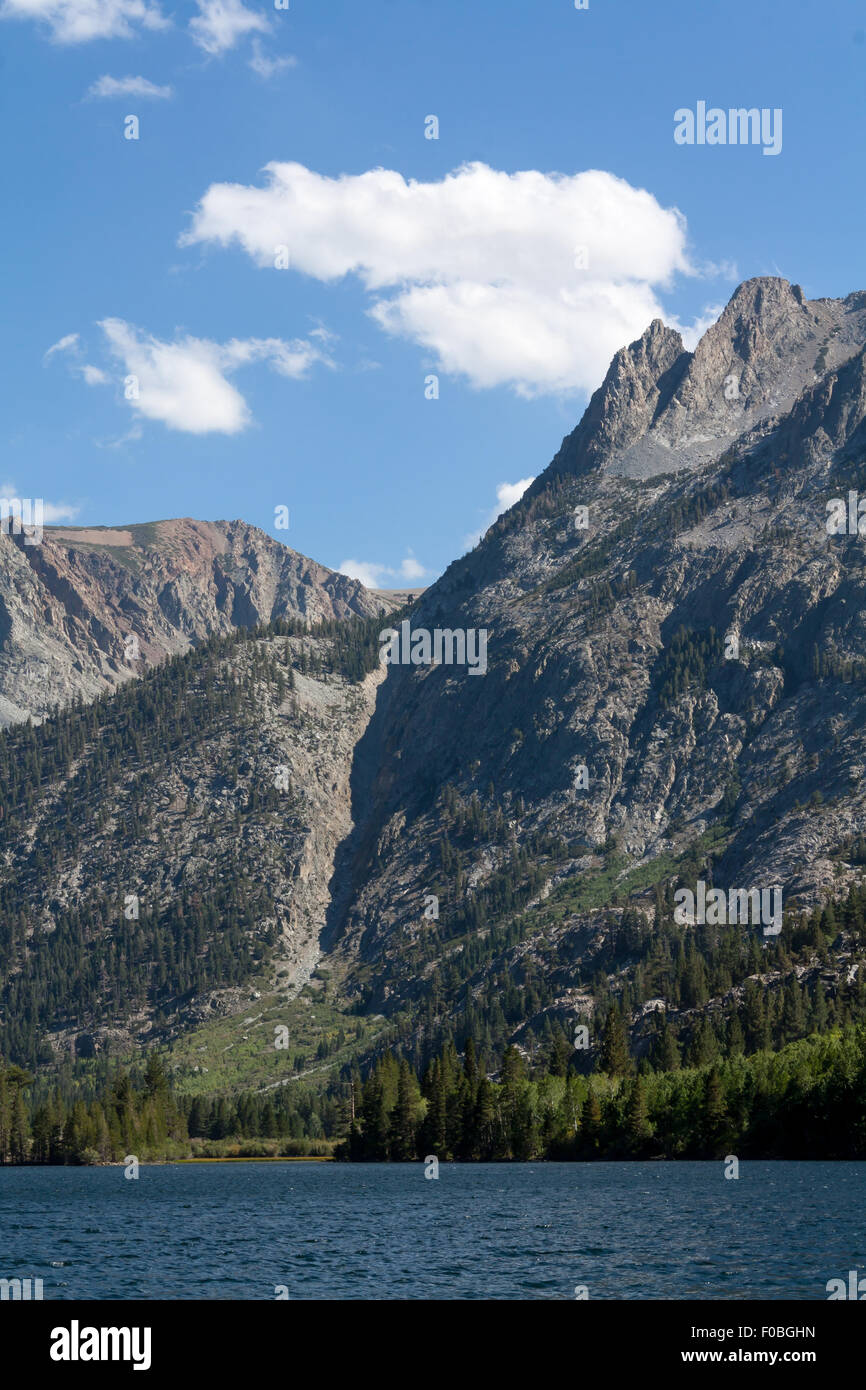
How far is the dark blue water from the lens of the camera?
260ft

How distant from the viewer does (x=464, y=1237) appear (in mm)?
105938

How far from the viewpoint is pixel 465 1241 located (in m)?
103

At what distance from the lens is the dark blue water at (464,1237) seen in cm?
7938
